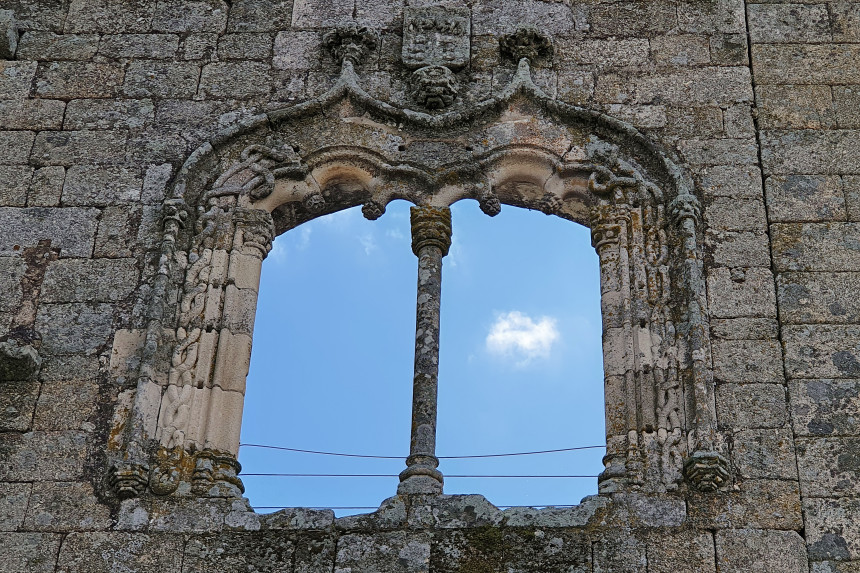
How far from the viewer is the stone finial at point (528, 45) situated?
9.25 metres

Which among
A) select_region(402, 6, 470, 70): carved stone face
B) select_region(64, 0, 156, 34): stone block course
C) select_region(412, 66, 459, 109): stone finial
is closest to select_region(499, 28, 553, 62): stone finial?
select_region(402, 6, 470, 70): carved stone face

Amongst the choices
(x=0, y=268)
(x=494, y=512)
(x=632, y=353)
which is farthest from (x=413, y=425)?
(x=0, y=268)

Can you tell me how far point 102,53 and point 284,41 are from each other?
119cm

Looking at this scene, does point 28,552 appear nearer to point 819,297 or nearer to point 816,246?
point 819,297

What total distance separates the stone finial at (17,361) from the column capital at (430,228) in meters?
2.25

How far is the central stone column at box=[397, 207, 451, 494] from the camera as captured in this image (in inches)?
297

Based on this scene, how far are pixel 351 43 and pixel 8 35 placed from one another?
7.34ft

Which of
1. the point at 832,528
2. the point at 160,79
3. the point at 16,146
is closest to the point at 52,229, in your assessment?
the point at 16,146

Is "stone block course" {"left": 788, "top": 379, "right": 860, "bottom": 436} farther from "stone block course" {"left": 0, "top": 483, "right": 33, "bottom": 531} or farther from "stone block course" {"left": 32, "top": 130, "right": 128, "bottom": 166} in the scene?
"stone block course" {"left": 32, "top": 130, "right": 128, "bottom": 166}

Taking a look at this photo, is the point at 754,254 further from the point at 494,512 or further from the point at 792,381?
the point at 494,512

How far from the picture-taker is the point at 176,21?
9.62m

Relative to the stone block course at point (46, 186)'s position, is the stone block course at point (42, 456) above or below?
below

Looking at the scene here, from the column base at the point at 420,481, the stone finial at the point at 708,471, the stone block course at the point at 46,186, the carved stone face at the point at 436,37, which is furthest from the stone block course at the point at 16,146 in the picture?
the stone finial at the point at 708,471

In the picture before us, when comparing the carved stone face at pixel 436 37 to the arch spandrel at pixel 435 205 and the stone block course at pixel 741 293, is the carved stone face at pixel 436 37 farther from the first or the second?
the stone block course at pixel 741 293
